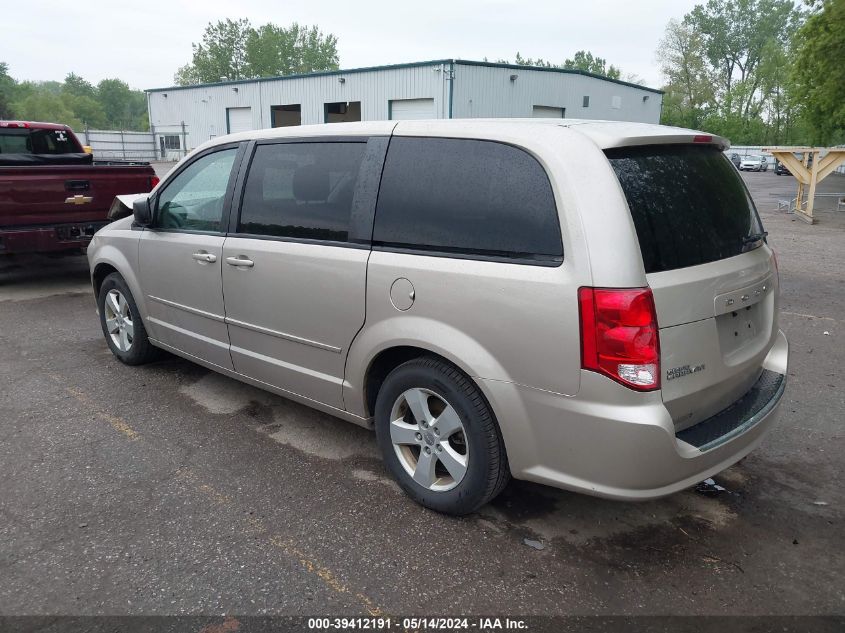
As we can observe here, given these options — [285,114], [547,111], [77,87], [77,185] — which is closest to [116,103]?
[77,87]

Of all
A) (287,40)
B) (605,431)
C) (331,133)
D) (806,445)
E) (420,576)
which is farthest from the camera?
(287,40)

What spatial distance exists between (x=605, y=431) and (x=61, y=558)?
2303 mm

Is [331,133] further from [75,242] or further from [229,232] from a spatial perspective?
[75,242]

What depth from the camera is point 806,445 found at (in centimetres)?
395

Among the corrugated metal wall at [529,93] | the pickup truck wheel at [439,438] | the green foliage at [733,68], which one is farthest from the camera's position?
the green foliage at [733,68]

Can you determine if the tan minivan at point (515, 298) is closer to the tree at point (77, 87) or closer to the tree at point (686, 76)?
the tree at point (686, 76)

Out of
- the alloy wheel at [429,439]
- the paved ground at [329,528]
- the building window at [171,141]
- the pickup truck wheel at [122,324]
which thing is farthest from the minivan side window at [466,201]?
the building window at [171,141]

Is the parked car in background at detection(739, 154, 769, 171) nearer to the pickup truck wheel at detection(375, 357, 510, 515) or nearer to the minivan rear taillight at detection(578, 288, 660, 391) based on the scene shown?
the pickup truck wheel at detection(375, 357, 510, 515)

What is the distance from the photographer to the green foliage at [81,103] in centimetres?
10081

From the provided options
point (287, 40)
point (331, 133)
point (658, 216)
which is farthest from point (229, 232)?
point (287, 40)

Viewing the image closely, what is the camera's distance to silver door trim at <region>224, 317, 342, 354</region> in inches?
137

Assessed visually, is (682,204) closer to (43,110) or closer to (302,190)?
(302,190)

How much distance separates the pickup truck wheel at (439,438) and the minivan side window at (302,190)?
0.85 meters

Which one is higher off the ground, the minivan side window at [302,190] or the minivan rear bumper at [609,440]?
the minivan side window at [302,190]
